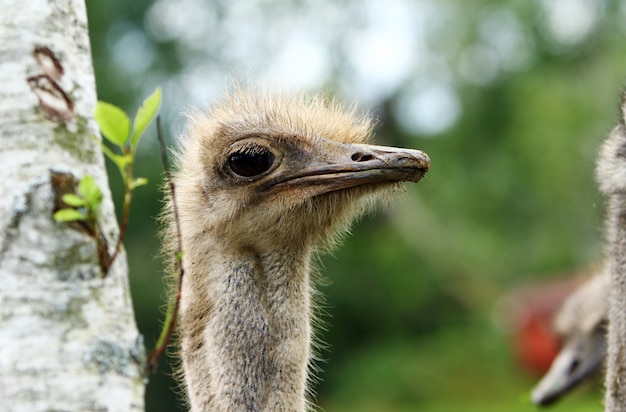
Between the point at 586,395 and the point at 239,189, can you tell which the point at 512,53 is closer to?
the point at 586,395

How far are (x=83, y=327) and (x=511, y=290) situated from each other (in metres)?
24.5

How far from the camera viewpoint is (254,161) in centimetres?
362

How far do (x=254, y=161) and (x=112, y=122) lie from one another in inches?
60.8

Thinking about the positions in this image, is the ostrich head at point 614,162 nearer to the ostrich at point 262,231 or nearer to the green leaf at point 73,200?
the ostrich at point 262,231

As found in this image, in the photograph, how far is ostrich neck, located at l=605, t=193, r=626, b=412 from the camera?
3676 mm

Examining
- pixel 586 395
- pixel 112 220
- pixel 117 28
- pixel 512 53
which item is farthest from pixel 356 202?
pixel 512 53

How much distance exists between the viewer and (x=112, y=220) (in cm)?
217

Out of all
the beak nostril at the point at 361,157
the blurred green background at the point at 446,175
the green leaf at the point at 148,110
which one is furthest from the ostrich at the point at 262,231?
the blurred green background at the point at 446,175

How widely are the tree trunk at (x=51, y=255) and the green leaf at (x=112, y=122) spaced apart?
0.34 feet

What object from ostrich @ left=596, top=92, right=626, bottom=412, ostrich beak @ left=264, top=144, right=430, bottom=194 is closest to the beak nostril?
ostrich beak @ left=264, top=144, right=430, bottom=194

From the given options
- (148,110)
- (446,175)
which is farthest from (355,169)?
(446,175)

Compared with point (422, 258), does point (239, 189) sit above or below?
above

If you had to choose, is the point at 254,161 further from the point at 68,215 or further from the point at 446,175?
the point at 446,175

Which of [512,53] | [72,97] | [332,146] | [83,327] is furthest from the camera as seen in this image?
[512,53]
